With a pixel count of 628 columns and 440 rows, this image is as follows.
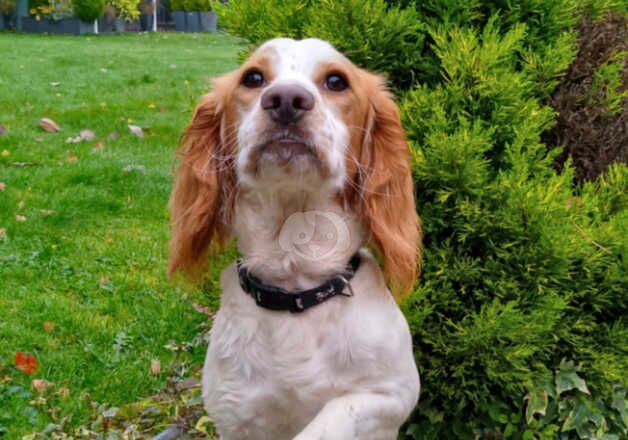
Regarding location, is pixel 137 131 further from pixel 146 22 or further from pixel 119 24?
pixel 146 22

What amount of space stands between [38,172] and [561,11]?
16.6 feet

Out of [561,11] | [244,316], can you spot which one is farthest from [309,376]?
[561,11]

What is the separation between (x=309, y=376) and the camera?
7.33 feet

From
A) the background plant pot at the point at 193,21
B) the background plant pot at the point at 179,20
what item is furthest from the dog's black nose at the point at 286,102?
the background plant pot at the point at 179,20

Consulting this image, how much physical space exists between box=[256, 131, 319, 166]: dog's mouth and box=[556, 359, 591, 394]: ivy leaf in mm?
1289

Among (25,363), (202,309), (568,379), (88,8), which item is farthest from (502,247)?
(88,8)

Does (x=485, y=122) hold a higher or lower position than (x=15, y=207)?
higher

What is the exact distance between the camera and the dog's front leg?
81.3 inches

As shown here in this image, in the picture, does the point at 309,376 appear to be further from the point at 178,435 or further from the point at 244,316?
the point at 178,435

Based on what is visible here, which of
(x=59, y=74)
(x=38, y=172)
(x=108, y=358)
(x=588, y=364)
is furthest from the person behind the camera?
(x=59, y=74)

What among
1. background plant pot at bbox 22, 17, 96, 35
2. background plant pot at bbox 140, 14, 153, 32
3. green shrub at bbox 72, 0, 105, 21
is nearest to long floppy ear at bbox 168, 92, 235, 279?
green shrub at bbox 72, 0, 105, 21

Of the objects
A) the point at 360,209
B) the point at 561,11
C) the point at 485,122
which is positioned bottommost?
the point at 360,209

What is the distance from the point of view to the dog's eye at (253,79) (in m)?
2.41

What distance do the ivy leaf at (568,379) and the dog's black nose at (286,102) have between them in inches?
55.0
